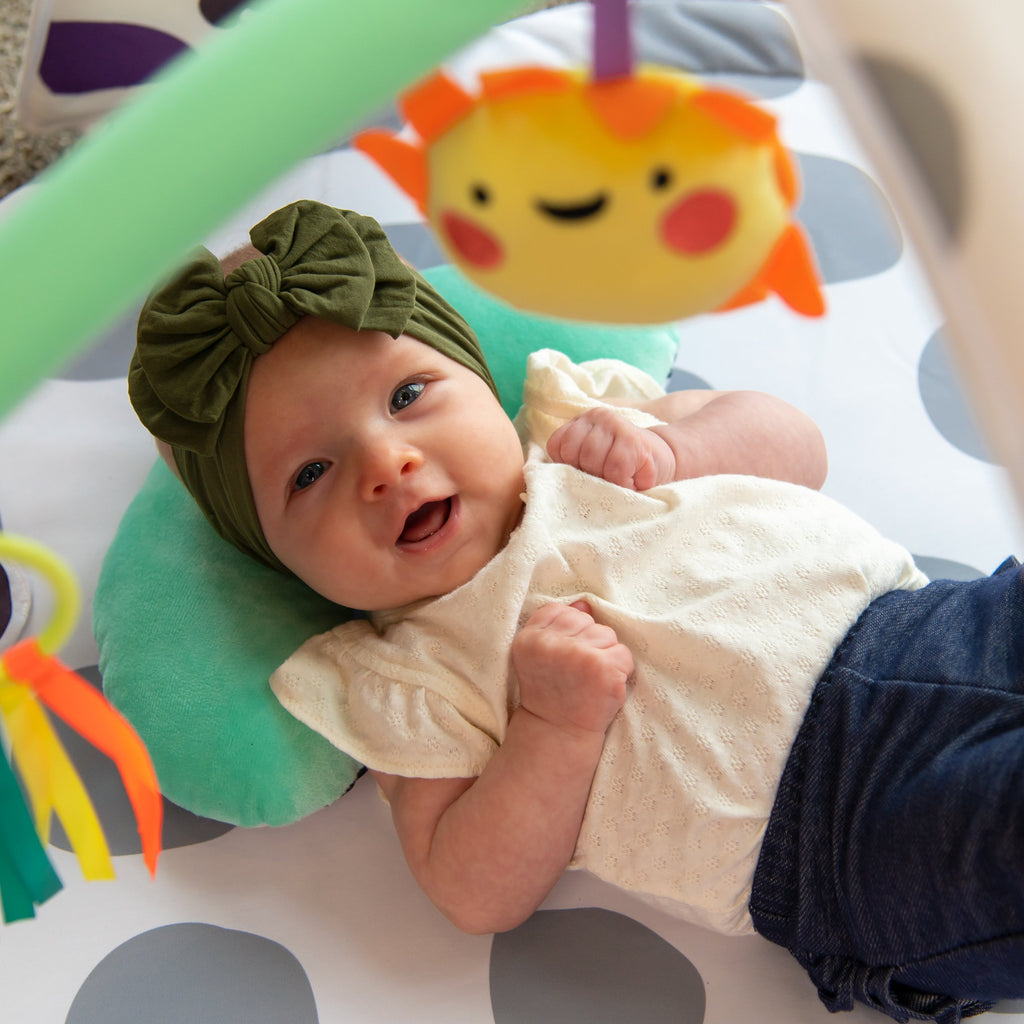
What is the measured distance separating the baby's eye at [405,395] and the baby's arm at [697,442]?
15 centimetres

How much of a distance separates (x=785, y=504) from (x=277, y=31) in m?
0.66

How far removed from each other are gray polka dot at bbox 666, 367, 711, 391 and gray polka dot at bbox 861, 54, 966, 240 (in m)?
0.84

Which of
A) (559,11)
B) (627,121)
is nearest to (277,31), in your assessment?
(627,121)

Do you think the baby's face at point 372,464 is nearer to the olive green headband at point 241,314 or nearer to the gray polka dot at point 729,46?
the olive green headband at point 241,314

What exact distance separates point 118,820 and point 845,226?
42.4 inches

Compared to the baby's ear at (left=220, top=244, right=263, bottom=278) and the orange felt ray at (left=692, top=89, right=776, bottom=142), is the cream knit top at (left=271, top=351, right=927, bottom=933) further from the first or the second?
the orange felt ray at (left=692, top=89, right=776, bottom=142)

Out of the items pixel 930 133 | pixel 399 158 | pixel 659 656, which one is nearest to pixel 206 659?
pixel 659 656

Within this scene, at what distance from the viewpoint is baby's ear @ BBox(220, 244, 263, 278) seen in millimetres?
896

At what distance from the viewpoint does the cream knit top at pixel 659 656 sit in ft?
2.54

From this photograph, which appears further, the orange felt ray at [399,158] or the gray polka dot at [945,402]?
the gray polka dot at [945,402]

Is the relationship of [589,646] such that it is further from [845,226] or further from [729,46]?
[729,46]

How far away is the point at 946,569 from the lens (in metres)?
1.03

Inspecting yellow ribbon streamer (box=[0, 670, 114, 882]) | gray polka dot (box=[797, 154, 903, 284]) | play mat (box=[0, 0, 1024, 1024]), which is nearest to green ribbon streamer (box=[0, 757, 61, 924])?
yellow ribbon streamer (box=[0, 670, 114, 882])

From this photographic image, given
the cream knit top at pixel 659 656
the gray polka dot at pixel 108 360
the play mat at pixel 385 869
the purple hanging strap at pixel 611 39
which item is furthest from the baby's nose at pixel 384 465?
the gray polka dot at pixel 108 360
